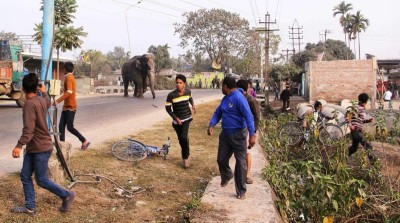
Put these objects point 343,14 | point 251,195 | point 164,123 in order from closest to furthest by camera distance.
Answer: point 251,195
point 164,123
point 343,14

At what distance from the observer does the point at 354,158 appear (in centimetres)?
1023

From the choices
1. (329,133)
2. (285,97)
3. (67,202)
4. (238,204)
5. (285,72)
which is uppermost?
(285,72)

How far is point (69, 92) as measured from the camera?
288 inches

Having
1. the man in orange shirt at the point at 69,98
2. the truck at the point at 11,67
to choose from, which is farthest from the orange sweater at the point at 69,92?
the truck at the point at 11,67

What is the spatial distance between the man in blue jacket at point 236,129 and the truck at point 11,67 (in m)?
12.6

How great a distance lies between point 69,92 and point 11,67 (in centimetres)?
1048

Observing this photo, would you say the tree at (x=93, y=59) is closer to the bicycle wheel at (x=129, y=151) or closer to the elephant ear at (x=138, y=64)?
the elephant ear at (x=138, y=64)

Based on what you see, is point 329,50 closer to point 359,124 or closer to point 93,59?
point 93,59

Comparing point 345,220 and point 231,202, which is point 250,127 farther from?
point 345,220

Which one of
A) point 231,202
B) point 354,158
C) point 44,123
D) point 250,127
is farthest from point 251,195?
point 354,158

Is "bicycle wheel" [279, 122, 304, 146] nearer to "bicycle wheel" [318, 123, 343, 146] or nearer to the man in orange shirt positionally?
"bicycle wheel" [318, 123, 343, 146]

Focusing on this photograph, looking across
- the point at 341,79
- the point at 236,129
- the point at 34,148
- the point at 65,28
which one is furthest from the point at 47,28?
the point at 341,79

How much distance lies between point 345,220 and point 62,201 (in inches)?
153

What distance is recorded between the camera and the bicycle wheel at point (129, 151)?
25.7 ft
